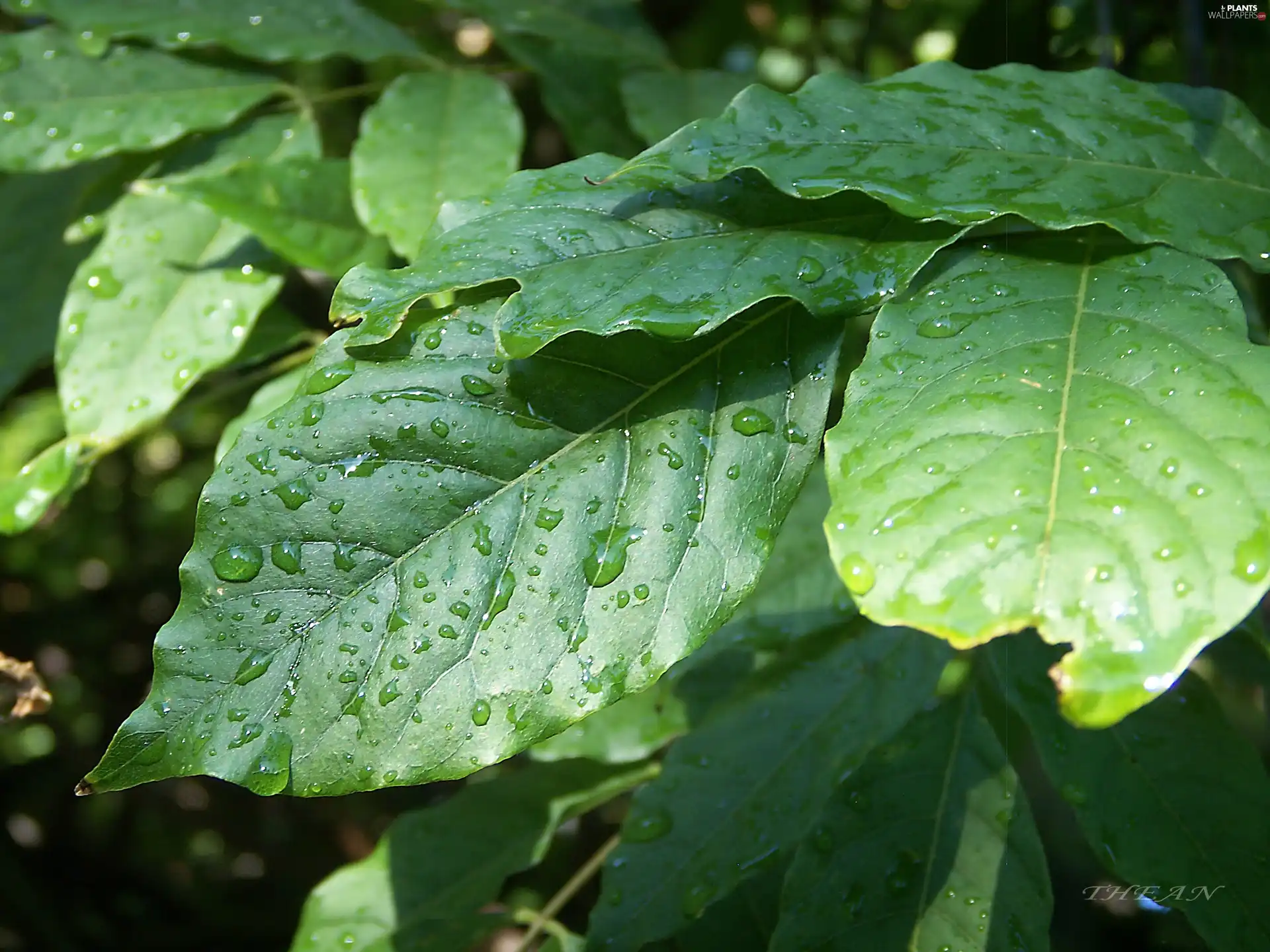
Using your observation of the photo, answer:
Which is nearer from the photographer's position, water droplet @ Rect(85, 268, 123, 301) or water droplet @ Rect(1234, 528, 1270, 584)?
water droplet @ Rect(1234, 528, 1270, 584)

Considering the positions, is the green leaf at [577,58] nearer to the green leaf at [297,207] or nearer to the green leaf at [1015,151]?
the green leaf at [297,207]

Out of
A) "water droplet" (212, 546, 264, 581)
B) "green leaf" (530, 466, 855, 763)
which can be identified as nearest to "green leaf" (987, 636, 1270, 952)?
"green leaf" (530, 466, 855, 763)

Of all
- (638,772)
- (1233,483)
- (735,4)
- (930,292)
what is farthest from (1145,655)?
(735,4)

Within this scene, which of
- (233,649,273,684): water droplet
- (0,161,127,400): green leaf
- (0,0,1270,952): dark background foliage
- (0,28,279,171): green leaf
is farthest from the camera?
(0,0,1270,952): dark background foliage

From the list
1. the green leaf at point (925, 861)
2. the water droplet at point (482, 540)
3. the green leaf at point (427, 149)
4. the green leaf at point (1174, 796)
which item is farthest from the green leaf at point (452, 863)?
the green leaf at point (427, 149)

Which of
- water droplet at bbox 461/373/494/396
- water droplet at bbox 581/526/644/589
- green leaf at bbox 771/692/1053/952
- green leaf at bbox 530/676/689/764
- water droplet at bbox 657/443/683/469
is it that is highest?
water droplet at bbox 461/373/494/396

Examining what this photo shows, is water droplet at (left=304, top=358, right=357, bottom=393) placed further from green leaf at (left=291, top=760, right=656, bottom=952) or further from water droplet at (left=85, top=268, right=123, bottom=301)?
green leaf at (left=291, top=760, right=656, bottom=952)

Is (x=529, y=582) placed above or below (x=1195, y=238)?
below

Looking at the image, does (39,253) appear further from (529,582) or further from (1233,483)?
(1233,483)
